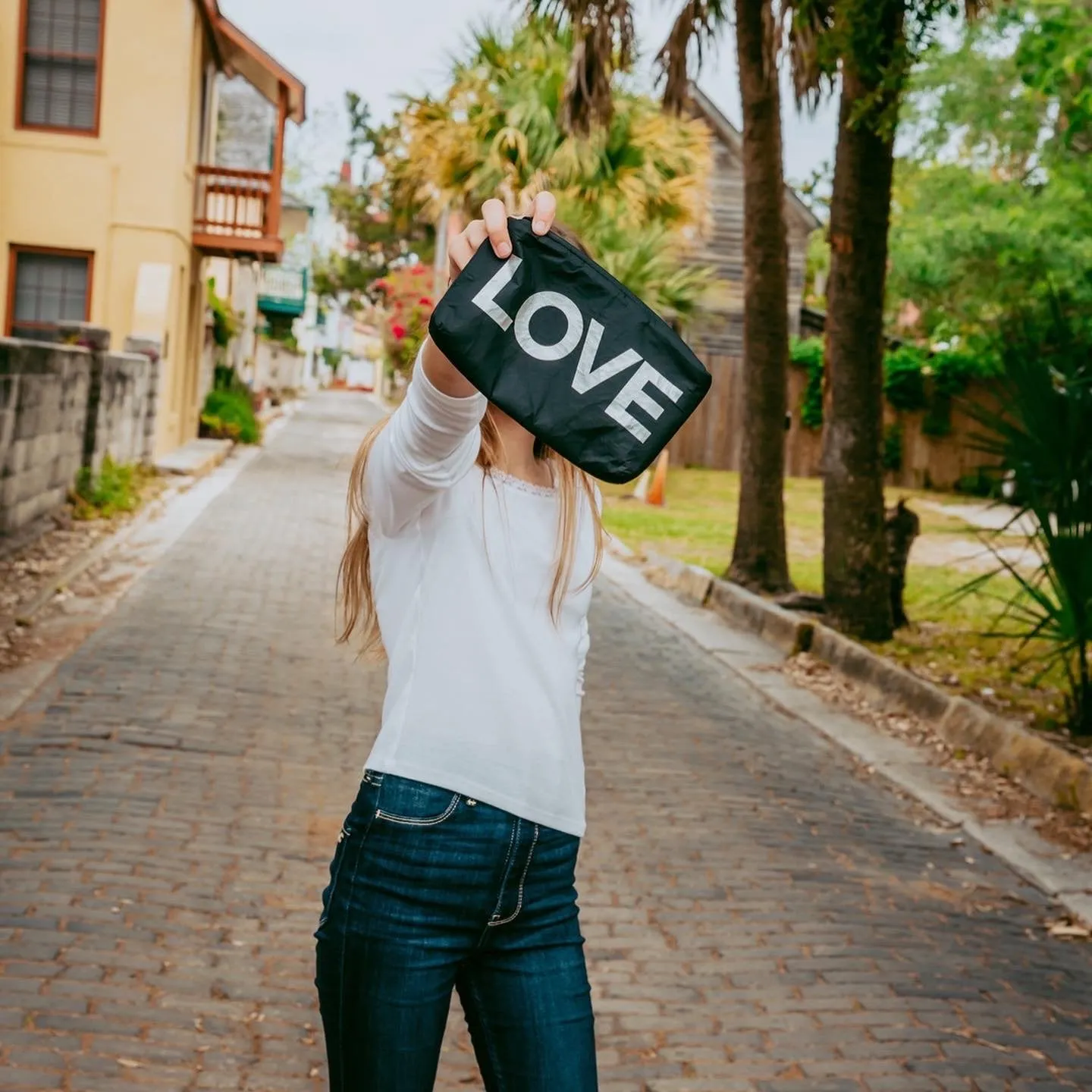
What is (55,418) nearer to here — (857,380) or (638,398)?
(857,380)

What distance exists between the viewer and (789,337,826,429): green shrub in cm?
3200

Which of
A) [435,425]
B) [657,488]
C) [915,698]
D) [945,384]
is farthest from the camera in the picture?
[945,384]

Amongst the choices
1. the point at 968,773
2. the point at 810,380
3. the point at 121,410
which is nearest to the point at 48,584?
the point at 968,773

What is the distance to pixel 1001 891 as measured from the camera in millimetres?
6277

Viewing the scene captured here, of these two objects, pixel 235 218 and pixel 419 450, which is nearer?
pixel 419 450

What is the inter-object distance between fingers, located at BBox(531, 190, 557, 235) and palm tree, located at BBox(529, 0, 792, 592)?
439 inches

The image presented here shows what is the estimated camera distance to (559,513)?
249 centimetres

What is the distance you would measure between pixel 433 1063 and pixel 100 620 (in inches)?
336

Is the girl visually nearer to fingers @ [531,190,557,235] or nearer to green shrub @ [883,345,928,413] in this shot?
fingers @ [531,190,557,235]

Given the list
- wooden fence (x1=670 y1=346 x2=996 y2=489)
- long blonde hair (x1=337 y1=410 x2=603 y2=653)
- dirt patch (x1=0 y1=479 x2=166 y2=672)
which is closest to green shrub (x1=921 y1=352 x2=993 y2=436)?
wooden fence (x1=670 y1=346 x2=996 y2=489)

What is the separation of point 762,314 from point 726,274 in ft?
77.3

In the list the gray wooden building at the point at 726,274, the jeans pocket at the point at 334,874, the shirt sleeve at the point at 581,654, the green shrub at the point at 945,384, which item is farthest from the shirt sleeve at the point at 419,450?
the gray wooden building at the point at 726,274

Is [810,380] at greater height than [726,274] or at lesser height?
lesser

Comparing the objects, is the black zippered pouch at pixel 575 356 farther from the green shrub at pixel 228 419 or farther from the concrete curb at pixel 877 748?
the green shrub at pixel 228 419
